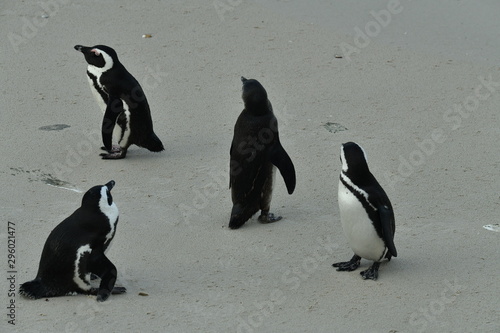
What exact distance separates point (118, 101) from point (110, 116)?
127 millimetres

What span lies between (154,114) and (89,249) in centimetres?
318

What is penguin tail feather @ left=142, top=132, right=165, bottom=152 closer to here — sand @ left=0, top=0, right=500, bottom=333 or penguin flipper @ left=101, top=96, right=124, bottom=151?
sand @ left=0, top=0, right=500, bottom=333

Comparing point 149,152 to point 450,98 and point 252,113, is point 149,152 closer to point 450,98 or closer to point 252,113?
point 252,113

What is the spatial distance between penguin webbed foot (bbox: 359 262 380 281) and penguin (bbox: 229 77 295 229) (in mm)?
876

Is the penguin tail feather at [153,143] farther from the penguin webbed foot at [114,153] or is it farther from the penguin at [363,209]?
the penguin at [363,209]

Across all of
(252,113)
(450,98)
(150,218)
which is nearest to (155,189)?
(150,218)

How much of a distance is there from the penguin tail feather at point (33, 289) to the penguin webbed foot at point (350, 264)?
1.64 m

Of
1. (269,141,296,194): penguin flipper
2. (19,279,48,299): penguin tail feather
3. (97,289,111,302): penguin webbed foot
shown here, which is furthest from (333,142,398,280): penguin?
(19,279,48,299): penguin tail feather

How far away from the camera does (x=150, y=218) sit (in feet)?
19.2

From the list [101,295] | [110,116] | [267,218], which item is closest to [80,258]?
[101,295]

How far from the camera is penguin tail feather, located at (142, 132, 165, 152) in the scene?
273 inches

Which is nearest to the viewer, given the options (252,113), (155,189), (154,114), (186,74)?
(252,113)

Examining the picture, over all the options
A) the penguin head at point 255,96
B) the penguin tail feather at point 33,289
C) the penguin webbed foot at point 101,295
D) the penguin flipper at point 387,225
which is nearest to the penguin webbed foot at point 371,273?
the penguin flipper at point 387,225

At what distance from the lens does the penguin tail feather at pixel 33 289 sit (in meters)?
4.66
